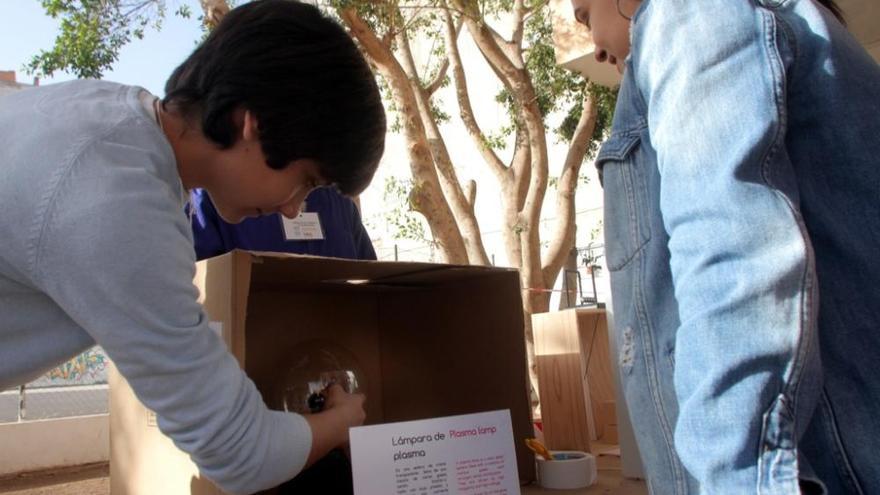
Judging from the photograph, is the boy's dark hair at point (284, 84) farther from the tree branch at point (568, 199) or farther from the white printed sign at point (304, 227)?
the tree branch at point (568, 199)

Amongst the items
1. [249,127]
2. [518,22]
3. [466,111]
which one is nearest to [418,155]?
[466,111]

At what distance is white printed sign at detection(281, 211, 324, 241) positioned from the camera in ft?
4.66

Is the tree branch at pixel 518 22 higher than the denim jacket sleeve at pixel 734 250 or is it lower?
higher

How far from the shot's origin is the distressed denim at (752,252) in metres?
0.49

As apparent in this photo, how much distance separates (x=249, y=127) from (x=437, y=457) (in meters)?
0.44

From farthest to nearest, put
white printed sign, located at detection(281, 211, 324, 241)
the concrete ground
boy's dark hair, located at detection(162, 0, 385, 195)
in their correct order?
the concrete ground, white printed sign, located at detection(281, 211, 324, 241), boy's dark hair, located at detection(162, 0, 385, 195)

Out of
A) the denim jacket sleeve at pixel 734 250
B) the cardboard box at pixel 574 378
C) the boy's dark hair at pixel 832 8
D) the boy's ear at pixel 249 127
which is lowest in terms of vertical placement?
the cardboard box at pixel 574 378

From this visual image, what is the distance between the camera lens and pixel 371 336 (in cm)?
129

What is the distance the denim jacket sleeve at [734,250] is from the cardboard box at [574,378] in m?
0.77

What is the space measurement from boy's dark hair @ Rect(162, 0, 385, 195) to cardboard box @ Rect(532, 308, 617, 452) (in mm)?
642

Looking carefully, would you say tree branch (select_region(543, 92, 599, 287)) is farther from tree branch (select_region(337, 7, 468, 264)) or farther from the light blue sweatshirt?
the light blue sweatshirt

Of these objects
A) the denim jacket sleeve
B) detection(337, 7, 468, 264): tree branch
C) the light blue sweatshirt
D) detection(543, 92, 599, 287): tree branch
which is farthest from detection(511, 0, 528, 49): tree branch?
the denim jacket sleeve

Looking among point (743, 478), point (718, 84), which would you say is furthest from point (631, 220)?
point (743, 478)

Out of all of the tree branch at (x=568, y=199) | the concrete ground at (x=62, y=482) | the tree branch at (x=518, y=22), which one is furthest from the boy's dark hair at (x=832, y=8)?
the concrete ground at (x=62, y=482)
